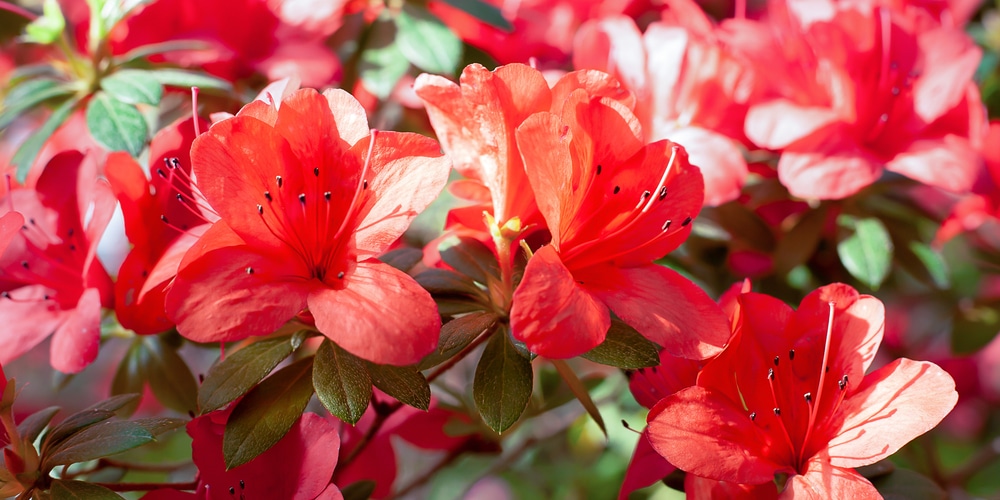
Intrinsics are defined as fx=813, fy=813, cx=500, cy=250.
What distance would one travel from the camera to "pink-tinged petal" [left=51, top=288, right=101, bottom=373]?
92 cm

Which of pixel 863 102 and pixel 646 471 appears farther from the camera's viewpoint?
pixel 863 102

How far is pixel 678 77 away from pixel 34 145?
3.15ft

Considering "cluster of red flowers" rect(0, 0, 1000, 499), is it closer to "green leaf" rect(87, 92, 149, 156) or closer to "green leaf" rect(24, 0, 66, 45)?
"green leaf" rect(87, 92, 149, 156)

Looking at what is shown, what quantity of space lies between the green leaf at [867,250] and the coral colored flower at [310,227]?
0.76 metres

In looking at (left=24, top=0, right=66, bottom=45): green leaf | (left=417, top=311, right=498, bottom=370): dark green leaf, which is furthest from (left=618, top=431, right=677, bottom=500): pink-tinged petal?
(left=24, top=0, right=66, bottom=45): green leaf

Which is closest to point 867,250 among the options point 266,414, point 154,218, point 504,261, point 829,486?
point 829,486

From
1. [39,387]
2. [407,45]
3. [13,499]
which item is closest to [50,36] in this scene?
[407,45]

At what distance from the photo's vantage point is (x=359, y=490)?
1.06m

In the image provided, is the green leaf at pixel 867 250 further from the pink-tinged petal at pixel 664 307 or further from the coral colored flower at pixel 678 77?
the pink-tinged petal at pixel 664 307

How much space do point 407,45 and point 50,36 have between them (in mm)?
541

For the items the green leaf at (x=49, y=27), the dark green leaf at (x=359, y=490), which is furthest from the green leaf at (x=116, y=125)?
the dark green leaf at (x=359, y=490)

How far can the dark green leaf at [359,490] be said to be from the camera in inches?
41.2

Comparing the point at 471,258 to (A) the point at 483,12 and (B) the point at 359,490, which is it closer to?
(B) the point at 359,490

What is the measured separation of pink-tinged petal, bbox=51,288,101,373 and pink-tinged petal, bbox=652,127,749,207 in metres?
0.78
